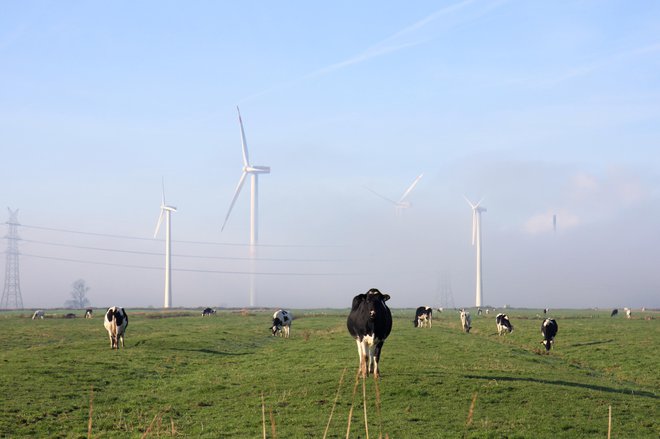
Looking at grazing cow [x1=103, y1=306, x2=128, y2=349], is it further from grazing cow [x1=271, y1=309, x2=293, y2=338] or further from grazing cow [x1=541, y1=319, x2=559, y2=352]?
grazing cow [x1=541, y1=319, x2=559, y2=352]

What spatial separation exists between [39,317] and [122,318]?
166 ft

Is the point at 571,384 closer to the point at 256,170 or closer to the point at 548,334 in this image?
the point at 548,334

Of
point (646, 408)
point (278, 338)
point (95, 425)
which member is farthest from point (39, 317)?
point (646, 408)

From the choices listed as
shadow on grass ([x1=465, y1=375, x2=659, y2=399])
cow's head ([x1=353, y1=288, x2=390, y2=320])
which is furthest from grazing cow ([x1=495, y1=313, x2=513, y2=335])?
cow's head ([x1=353, y1=288, x2=390, y2=320])

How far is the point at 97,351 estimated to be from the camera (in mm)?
37438

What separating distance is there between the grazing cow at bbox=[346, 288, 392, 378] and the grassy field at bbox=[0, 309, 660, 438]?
990 mm

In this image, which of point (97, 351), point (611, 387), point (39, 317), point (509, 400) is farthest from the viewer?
point (39, 317)

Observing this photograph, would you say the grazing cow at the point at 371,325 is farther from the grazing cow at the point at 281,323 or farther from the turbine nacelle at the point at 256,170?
the turbine nacelle at the point at 256,170

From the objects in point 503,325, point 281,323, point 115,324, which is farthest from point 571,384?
point 503,325

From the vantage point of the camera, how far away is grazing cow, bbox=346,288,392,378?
22547 mm

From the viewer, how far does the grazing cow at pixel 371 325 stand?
888 inches

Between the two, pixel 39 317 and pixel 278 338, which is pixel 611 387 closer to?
pixel 278 338

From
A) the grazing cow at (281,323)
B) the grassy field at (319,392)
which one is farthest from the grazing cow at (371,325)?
the grazing cow at (281,323)

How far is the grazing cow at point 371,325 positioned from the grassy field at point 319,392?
990mm
